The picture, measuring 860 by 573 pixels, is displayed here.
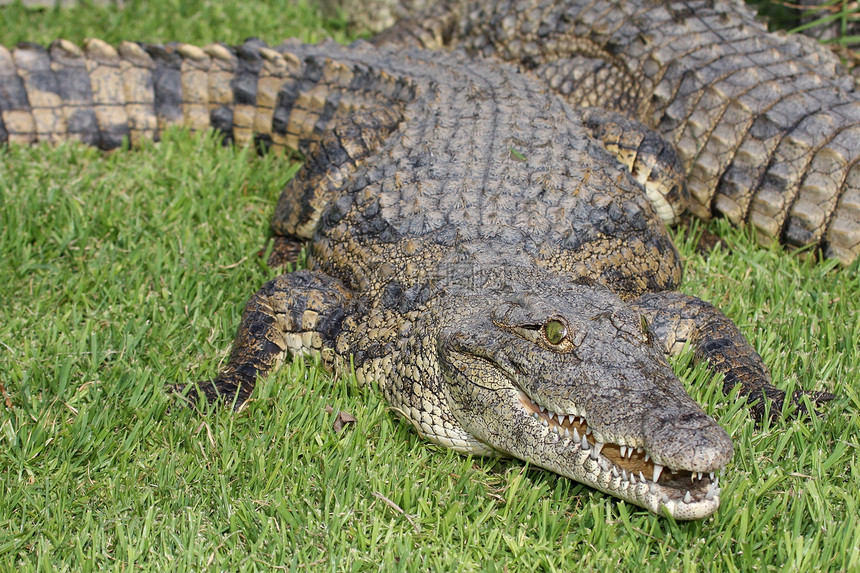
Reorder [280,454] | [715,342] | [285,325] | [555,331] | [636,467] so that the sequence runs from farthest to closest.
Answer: [285,325] → [715,342] → [280,454] → [555,331] → [636,467]

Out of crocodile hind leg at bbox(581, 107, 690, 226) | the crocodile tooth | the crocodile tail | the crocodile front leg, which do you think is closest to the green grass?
the crocodile front leg

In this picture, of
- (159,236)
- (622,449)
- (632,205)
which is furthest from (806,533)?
(159,236)

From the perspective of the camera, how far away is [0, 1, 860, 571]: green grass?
104 inches

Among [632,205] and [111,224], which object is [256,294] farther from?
[632,205]

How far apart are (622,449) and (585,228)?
126cm

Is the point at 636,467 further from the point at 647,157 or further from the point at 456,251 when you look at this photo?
the point at 647,157

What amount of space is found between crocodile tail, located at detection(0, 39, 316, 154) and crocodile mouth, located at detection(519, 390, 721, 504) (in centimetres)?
295

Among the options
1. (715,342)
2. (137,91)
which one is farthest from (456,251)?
(137,91)

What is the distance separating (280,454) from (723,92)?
10.1 feet

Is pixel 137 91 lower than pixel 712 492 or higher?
lower

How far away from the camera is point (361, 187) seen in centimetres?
395

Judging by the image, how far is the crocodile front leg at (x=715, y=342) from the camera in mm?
3236

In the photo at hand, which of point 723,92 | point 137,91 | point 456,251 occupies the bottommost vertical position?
point 137,91

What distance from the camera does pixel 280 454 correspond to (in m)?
3.00
